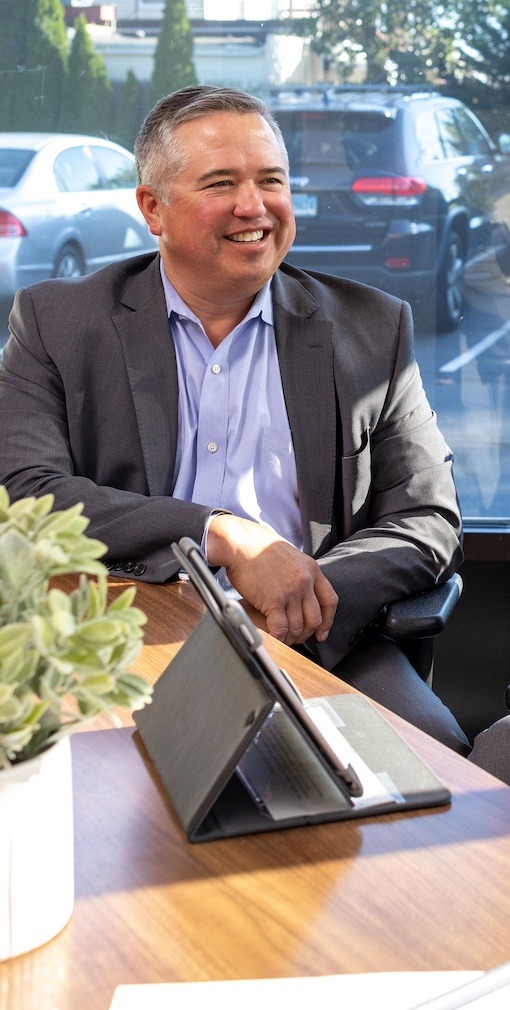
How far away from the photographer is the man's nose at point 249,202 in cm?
221

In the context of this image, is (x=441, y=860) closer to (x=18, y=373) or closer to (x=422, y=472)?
(x=422, y=472)

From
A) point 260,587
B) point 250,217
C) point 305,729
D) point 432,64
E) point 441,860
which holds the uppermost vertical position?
point 432,64

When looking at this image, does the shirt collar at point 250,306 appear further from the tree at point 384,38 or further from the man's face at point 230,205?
the tree at point 384,38

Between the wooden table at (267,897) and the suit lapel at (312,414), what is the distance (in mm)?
1040

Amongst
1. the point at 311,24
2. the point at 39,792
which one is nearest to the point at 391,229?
the point at 311,24

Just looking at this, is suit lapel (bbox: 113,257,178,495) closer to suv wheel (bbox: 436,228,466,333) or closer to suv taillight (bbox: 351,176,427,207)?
suv taillight (bbox: 351,176,427,207)

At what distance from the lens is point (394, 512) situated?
2199 mm

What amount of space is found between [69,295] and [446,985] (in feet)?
5.66

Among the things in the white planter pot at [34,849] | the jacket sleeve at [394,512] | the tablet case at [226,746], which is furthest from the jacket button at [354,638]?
the white planter pot at [34,849]

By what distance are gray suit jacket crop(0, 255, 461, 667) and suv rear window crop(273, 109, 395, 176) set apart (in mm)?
690

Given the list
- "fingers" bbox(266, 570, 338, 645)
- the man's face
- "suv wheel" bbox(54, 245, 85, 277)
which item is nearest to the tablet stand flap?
"fingers" bbox(266, 570, 338, 645)

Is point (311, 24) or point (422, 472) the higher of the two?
point (311, 24)

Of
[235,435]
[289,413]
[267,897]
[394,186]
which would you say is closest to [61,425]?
[235,435]

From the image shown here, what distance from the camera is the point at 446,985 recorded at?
87 cm
